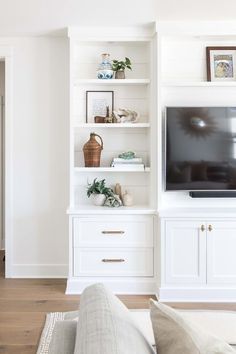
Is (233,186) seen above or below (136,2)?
below

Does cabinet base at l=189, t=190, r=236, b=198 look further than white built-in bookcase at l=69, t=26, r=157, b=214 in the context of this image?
No

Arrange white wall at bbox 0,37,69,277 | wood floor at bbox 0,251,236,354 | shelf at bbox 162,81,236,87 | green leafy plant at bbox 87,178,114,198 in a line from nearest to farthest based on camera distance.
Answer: wood floor at bbox 0,251,236,354 < shelf at bbox 162,81,236,87 < green leafy plant at bbox 87,178,114,198 < white wall at bbox 0,37,69,277

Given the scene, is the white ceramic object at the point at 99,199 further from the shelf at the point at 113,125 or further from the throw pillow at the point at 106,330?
the throw pillow at the point at 106,330

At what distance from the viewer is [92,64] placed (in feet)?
12.7

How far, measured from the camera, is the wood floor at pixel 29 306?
2.62 metres

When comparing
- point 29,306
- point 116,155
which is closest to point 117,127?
point 116,155

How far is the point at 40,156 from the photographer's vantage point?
13.0 feet

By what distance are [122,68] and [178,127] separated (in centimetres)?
81

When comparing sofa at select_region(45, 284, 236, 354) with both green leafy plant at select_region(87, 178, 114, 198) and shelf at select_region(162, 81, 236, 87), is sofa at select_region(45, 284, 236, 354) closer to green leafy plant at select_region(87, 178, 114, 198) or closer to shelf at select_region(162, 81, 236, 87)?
green leafy plant at select_region(87, 178, 114, 198)

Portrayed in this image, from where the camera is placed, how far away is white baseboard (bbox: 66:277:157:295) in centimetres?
354

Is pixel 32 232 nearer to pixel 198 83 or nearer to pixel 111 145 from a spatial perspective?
pixel 111 145

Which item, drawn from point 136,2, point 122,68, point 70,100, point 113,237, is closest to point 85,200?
point 113,237

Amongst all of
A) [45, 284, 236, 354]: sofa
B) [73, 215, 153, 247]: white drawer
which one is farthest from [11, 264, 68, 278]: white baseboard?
[45, 284, 236, 354]: sofa

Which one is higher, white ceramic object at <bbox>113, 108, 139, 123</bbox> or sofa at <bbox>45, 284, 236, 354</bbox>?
white ceramic object at <bbox>113, 108, 139, 123</bbox>
